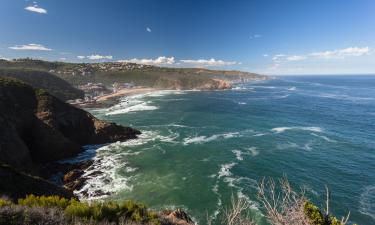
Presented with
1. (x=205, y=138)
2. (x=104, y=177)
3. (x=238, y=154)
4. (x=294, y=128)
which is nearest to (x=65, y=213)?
(x=104, y=177)

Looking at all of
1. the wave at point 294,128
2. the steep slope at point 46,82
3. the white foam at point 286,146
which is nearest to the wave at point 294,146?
the white foam at point 286,146

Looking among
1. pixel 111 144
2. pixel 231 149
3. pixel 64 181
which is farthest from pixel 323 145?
pixel 64 181

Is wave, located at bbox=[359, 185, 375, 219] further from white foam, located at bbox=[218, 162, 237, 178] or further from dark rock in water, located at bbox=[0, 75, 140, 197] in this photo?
dark rock in water, located at bbox=[0, 75, 140, 197]

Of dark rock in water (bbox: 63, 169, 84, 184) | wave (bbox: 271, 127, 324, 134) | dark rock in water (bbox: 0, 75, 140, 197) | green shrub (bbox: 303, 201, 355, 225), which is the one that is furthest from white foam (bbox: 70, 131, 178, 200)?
wave (bbox: 271, 127, 324, 134)

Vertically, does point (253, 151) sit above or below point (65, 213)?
below

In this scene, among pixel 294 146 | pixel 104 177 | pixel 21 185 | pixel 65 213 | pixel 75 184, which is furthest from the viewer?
pixel 294 146

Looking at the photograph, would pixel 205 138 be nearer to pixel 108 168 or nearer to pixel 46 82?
pixel 108 168
